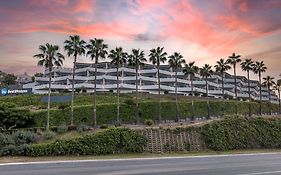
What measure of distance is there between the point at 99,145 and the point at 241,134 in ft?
79.4

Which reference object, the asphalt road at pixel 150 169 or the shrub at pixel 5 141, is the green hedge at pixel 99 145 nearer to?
the shrub at pixel 5 141

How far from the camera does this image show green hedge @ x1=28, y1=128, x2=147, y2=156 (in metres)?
40.7

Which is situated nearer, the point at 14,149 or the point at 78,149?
the point at 14,149

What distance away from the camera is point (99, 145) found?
4491 cm

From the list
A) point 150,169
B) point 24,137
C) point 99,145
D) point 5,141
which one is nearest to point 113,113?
point 99,145

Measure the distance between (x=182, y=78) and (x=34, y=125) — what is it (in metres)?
75.1

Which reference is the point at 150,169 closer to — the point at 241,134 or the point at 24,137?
the point at 24,137

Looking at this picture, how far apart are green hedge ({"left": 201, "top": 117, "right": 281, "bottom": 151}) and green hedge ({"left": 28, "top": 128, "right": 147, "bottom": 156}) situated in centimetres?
1207

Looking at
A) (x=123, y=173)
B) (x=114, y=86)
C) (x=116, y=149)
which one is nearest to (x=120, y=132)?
(x=116, y=149)

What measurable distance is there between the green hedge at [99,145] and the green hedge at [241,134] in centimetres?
1207

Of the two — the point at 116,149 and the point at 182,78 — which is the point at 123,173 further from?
the point at 182,78

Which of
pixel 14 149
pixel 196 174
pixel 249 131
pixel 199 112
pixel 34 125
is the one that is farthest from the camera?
pixel 199 112

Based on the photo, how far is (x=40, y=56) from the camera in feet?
195

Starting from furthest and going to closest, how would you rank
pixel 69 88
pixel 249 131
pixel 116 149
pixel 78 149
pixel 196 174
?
pixel 69 88 < pixel 249 131 < pixel 116 149 < pixel 78 149 < pixel 196 174
